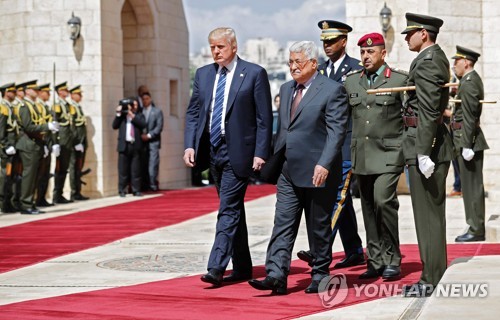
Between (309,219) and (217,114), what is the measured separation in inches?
Answer: 41.4

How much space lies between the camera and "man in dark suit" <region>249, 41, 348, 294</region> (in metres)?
7.37

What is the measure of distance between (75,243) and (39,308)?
4.32 metres

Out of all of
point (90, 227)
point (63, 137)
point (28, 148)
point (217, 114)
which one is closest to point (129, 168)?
point (63, 137)

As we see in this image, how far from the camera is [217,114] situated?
7949 millimetres

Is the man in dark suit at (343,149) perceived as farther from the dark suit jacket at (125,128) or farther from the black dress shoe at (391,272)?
the dark suit jacket at (125,128)

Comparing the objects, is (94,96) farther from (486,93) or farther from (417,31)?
(417,31)

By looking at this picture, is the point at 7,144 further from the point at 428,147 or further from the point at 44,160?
the point at 428,147

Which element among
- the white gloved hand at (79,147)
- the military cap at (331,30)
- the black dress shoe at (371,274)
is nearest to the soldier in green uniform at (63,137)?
the white gloved hand at (79,147)

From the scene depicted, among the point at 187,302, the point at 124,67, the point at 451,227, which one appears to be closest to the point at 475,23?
the point at 451,227

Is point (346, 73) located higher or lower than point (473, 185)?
higher

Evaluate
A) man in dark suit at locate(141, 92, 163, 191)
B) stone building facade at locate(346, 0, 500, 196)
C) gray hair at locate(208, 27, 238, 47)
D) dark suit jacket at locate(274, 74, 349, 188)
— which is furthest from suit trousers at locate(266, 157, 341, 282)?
man in dark suit at locate(141, 92, 163, 191)

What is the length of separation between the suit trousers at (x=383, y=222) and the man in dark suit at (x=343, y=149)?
380 mm

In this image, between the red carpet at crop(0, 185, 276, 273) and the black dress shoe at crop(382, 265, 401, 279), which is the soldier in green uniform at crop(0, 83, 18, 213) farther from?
the black dress shoe at crop(382, 265, 401, 279)

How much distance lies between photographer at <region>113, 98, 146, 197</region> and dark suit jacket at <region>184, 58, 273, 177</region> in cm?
1096
